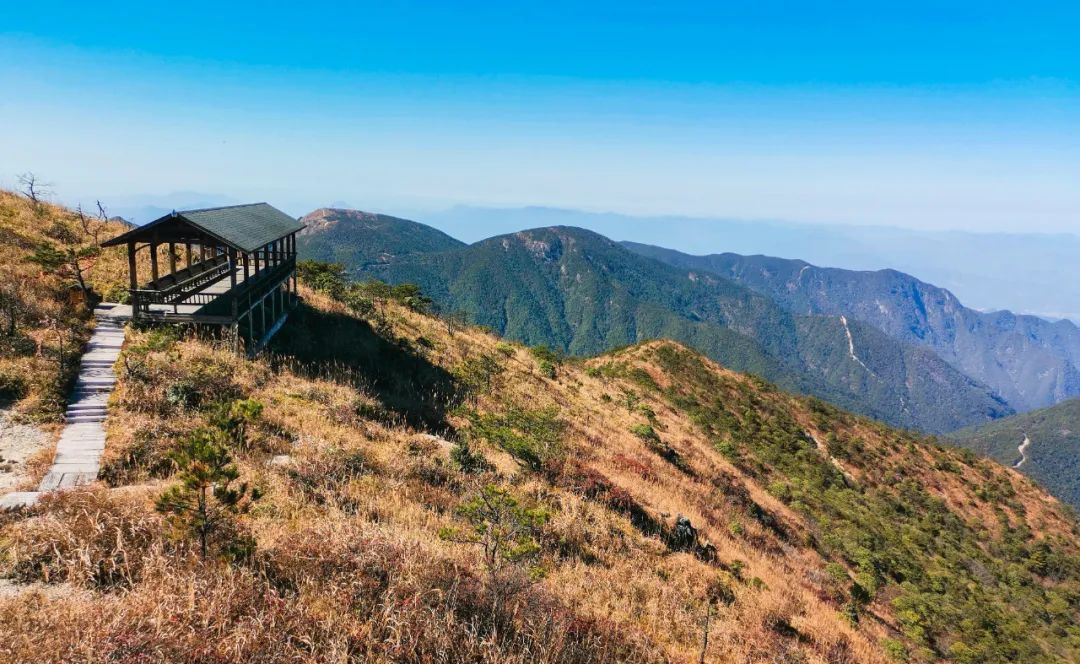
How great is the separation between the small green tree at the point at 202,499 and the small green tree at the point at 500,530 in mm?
2583

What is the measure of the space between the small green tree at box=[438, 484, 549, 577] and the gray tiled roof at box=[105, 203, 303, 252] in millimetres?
13393

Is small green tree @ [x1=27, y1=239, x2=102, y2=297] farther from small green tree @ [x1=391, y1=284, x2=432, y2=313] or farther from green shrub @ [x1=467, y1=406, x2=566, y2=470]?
small green tree @ [x1=391, y1=284, x2=432, y2=313]

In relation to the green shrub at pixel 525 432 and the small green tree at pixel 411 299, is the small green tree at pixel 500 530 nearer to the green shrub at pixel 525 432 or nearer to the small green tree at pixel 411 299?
the green shrub at pixel 525 432

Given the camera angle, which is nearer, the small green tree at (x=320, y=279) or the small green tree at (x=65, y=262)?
the small green tree at (x=65, y=262)

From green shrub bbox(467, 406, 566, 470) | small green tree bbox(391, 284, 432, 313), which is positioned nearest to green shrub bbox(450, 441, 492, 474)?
green shrub bbox(467, 406, 566, 470)

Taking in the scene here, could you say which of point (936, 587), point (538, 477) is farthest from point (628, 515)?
point (936, 587)

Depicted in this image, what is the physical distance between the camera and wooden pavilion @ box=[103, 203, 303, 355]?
16594 millimetres

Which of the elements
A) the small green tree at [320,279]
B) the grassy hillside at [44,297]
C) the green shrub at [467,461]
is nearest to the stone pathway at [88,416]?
the grassy hillside at [44,297]

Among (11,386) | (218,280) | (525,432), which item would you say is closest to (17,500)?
(11,386)

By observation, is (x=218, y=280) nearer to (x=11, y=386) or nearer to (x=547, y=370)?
(x=11, y=386)

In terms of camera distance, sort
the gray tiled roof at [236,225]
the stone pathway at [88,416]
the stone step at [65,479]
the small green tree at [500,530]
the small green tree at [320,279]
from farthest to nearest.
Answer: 1. the small green tree at [320,279]
2. the gray tiled roof at [236,225]
3. the stone pathway at [88,416]
4. the stone step at [65,479]
5. the small green tree at [500,530]

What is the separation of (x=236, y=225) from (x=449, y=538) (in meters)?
17.0

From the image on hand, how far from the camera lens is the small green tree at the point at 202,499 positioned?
5.04 metres

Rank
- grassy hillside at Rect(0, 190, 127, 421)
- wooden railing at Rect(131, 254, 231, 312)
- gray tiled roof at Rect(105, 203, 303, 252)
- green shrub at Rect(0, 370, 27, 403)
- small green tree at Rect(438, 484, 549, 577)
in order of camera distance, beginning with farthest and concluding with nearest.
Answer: wooden railing at Rect(131, 254, 231, 312), gray tiled roof at Rect(105, 203, 303, 252), grassy hillside at Rect(0, 190, 127, 421), green shrub at Rect(0, 370, 27, 403), small green tree at Rect(438, 484, 549, 577)
